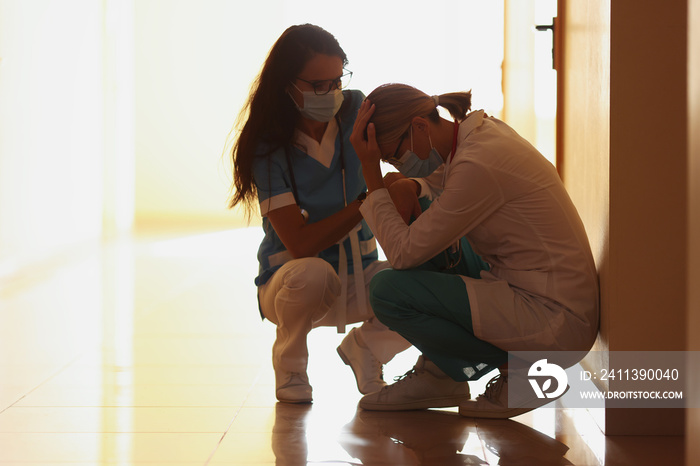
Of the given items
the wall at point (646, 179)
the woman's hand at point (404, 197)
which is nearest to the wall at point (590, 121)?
the wall at point (646, 179)

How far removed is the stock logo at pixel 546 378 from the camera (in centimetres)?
199

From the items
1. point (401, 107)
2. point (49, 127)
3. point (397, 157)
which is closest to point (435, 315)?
point (397, 157)

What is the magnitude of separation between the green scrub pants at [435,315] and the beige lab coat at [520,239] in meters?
0.04

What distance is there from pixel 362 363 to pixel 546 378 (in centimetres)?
55

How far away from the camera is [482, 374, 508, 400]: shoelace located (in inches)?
81.0

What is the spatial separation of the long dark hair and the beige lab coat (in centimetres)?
55

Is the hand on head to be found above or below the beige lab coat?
above

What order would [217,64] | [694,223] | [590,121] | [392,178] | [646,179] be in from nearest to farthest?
[694,223]
[646,179]
[590,121]
[392,178]
[217,64]

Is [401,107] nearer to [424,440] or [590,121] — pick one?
[590,121]

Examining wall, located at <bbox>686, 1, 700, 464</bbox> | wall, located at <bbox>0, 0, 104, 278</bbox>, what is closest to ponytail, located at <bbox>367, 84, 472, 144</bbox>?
wall, located at <bbox>686, 1, 700, 464</bbox>

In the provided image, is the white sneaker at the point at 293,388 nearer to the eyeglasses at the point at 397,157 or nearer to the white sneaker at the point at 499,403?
the white sneaker at the point at 499,403

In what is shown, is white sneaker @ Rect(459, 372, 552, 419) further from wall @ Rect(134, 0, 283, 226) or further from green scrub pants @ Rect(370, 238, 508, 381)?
wall @ Rect(134, 0, 283, 226)

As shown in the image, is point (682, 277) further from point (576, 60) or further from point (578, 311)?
point (576, 60)

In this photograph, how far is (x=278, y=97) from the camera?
231 cm
